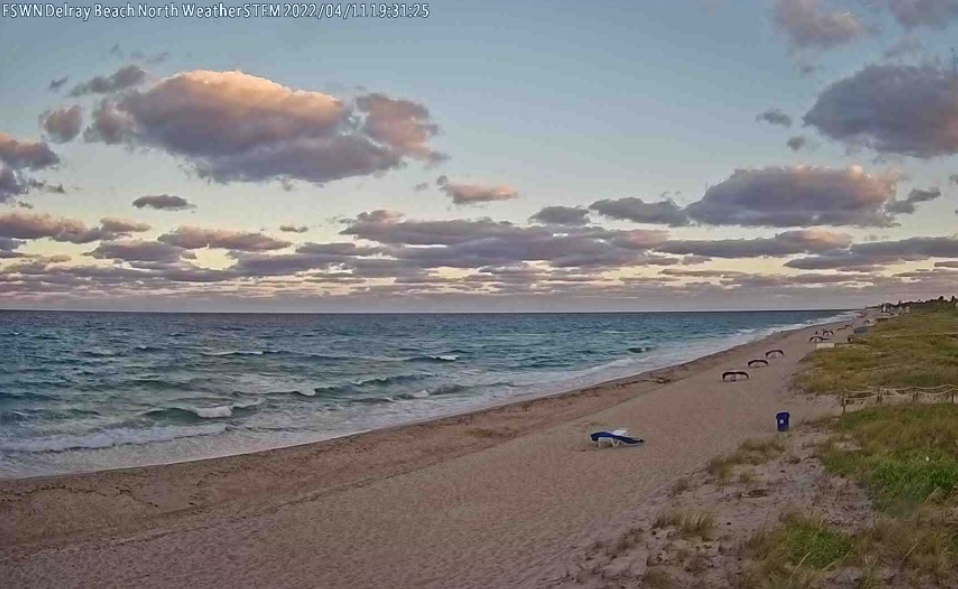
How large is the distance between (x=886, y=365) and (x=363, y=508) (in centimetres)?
2476

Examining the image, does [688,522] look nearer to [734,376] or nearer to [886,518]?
[886,518]

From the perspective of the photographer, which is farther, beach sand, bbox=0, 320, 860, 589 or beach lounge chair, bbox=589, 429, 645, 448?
beach lounge chair, bbox=589, 429, 645, 448

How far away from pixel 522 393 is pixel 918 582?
26371mm

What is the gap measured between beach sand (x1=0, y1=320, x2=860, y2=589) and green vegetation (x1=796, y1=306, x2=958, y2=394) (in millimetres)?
3372

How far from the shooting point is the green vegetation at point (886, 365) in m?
22.7

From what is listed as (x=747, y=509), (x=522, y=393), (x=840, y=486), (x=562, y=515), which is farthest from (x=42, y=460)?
(x=522, y=393)

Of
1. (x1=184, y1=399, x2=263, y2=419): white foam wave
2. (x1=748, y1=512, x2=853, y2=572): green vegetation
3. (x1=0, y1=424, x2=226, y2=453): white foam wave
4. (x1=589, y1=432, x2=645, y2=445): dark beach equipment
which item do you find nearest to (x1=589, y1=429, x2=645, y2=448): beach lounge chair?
(x1=589, y1=432, x2=645, y2=445): dark beach equipment

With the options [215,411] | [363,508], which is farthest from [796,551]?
[215,411]

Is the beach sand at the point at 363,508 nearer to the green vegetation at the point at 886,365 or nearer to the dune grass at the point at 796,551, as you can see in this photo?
the dune grass at the point at 796,551

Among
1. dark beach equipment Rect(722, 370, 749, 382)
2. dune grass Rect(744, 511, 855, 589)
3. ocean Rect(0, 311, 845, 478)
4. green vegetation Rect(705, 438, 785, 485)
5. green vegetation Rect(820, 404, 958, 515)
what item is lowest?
ocean Rect(0, 311, 845, 478)

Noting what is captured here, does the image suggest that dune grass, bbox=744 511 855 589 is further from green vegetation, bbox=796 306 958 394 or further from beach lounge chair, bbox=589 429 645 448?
green vegetation, bbox=796 306 958 394

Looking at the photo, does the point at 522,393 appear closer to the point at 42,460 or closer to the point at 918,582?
the point at 42,460

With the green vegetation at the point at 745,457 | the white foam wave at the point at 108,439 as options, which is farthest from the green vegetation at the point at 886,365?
the white foam wave at the point at 108,439

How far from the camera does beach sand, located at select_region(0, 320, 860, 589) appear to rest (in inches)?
381
